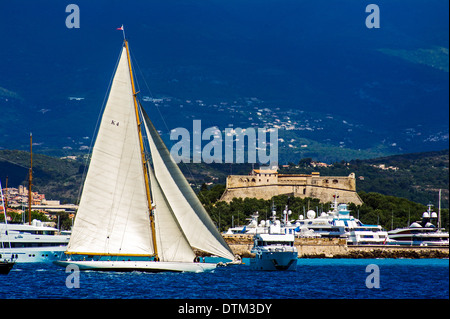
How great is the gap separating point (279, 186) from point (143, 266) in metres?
104

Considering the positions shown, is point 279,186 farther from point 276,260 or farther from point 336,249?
point 276,260

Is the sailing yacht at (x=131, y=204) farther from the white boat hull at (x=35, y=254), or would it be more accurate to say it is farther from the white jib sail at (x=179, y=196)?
the white boat hull at (x=35, y=254)

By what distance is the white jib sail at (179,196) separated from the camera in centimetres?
6088

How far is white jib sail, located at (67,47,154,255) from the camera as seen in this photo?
60.6 m

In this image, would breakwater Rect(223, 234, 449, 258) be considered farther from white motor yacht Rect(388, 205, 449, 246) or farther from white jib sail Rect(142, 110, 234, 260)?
white jib sail Rect(142, 110, 234, 260)

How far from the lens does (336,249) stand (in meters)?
105

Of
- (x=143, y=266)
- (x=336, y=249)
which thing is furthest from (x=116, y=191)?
(x=336, y=249)

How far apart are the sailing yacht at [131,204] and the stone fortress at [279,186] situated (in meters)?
96.3

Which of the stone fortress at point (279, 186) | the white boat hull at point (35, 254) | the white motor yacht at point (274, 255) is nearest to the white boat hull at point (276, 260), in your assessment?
the white motor yacht at point (274, 255)

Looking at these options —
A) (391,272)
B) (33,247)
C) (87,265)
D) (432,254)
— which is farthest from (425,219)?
(87,265)

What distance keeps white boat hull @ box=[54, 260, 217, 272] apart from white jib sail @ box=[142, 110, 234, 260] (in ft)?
5.05

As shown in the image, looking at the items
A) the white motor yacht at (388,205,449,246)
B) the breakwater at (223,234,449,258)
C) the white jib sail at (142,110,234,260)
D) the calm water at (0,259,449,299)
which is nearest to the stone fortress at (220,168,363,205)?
the white motor yacht at (388,205,449,246)
